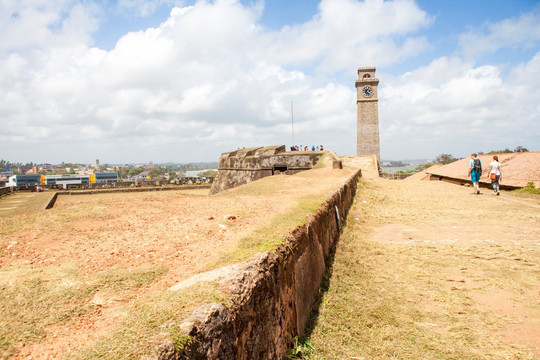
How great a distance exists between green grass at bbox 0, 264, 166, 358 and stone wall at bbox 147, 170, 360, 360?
53cm

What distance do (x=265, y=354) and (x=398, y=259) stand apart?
8.64ft

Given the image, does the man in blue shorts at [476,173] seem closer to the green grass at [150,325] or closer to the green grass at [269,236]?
the green grass at [269,236]

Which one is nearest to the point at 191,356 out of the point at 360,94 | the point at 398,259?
the point at 398,259

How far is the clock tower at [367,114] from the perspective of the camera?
1294 inches

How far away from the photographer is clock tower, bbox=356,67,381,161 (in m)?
32.9

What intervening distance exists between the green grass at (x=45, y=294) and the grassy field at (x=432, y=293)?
1.22m

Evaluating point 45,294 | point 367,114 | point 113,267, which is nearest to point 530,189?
point 113,267

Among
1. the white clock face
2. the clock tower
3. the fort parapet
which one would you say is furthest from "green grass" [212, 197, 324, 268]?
the white clock face

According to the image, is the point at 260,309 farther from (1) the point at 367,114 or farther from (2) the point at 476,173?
(1) the point at 367,114

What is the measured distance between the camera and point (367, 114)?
109 ft

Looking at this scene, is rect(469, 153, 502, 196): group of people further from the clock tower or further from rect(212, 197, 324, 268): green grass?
the clock tower

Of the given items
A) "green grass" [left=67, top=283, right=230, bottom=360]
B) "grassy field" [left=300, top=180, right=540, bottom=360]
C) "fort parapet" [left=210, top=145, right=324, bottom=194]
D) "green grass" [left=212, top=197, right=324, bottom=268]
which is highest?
"fort parapet" [left=210, top=145, right=324, bottom=194]

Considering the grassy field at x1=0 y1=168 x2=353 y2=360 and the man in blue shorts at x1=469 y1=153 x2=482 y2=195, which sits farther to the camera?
the man in blue shorts at x1=469 y1=153 x2=482 y2=195

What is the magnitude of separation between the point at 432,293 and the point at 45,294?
3.02 m
